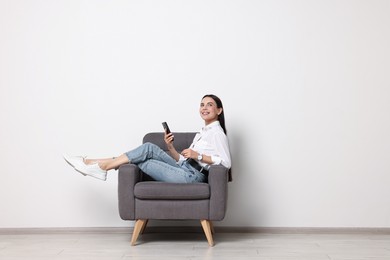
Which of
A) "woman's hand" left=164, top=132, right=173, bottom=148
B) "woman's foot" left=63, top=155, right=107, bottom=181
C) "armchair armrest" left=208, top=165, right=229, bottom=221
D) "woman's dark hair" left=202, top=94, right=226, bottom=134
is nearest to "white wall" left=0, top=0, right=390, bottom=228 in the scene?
"woman's dark hair" left=202, top=94, right=226, bottom=134

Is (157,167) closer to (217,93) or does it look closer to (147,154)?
(147,154)

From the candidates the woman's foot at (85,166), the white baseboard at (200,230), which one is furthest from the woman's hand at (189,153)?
the white baseboard at (200,230)

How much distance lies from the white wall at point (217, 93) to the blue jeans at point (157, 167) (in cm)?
61

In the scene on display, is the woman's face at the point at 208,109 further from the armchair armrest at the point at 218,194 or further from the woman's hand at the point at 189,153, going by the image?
the armchair armrest at the point at 218,194

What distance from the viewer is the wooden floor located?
337 centimetres

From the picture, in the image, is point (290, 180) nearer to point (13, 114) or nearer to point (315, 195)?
point (315, 195)

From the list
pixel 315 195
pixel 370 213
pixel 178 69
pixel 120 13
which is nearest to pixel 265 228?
pixel 315 195

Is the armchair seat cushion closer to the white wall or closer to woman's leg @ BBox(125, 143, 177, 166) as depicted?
woman's leg @ BBox(125, 143, 177, 166)

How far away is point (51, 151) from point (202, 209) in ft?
5.06

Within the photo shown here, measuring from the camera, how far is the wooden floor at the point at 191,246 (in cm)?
337

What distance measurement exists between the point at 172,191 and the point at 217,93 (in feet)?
3.76

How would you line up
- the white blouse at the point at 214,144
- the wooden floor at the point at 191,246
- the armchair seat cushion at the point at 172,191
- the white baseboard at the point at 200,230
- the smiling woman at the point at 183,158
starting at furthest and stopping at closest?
1. the white baseboard at the point at 200,230
2. the white blouse at the point at 214,144
3. the smiling woman at the point at 183,158
4. the armchair seat cushion at the point at 172,191
5. the wooden floor at the point at 191,246

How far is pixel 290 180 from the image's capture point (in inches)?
172

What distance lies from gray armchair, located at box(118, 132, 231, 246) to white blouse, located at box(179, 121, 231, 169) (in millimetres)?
190
